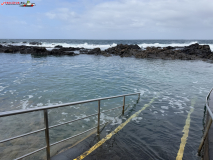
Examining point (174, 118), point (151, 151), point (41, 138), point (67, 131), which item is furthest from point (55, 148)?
point (174, 118)

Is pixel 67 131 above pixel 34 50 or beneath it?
beneath

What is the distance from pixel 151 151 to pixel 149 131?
3.48 ft

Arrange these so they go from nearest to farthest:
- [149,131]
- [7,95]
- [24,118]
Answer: [149,131] → [24,118] → [7,95]

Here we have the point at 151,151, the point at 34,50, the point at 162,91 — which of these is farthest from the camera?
the point at 34,50

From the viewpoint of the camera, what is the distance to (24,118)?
204 inches

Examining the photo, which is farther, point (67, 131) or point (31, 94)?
point (31, 94)

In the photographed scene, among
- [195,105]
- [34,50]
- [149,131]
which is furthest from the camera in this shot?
[34,50]

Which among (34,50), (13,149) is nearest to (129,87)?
(13,149)

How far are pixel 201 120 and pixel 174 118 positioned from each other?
3.10 feet

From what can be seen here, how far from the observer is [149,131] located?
4.48 meters

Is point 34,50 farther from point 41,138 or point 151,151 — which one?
point 151,151

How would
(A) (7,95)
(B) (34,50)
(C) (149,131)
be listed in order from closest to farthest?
(C) (149,131), (A) (7,95), (B) (34,50)

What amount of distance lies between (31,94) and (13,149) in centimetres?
494

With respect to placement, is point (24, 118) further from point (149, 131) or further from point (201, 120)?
point (201, 120)
